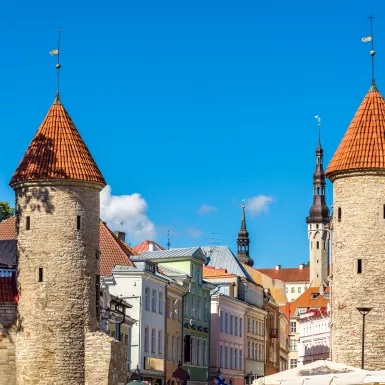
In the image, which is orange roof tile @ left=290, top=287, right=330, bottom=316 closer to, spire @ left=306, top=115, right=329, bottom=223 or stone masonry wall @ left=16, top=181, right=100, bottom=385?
spire @ left=306, top=115, right=329, bottom=223

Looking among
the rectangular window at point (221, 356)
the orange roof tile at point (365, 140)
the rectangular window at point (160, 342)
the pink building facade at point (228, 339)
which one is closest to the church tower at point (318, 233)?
the pink building facade at point (228, 339)

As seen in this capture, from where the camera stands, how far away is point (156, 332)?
65625 millimetres

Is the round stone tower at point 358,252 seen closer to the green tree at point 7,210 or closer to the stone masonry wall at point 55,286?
the stone masonry wall at point 55,286

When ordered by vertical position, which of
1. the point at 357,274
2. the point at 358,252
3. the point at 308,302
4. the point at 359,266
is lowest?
the point at 357,274

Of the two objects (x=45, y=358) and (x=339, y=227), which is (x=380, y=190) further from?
(x=45, y=358)

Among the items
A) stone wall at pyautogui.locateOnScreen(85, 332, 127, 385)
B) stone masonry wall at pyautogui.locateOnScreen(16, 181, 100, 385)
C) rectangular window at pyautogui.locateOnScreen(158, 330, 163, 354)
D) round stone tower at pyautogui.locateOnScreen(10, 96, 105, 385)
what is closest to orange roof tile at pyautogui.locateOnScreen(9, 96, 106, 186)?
round stone tower at pyautogui.locateOnScreen(10, 96, 105, 385)

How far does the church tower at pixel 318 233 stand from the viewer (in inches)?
7254

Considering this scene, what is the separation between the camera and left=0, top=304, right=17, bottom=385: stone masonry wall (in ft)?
154

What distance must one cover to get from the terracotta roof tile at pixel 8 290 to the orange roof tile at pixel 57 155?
3716 millimetres

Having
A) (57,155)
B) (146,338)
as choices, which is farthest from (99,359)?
(146,338)

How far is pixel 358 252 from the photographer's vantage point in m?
48.8

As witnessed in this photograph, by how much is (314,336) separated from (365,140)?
75.0 m

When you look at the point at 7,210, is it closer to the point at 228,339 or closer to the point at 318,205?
the point at 228,339

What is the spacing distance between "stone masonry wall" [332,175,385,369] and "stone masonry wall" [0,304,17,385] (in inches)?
491
